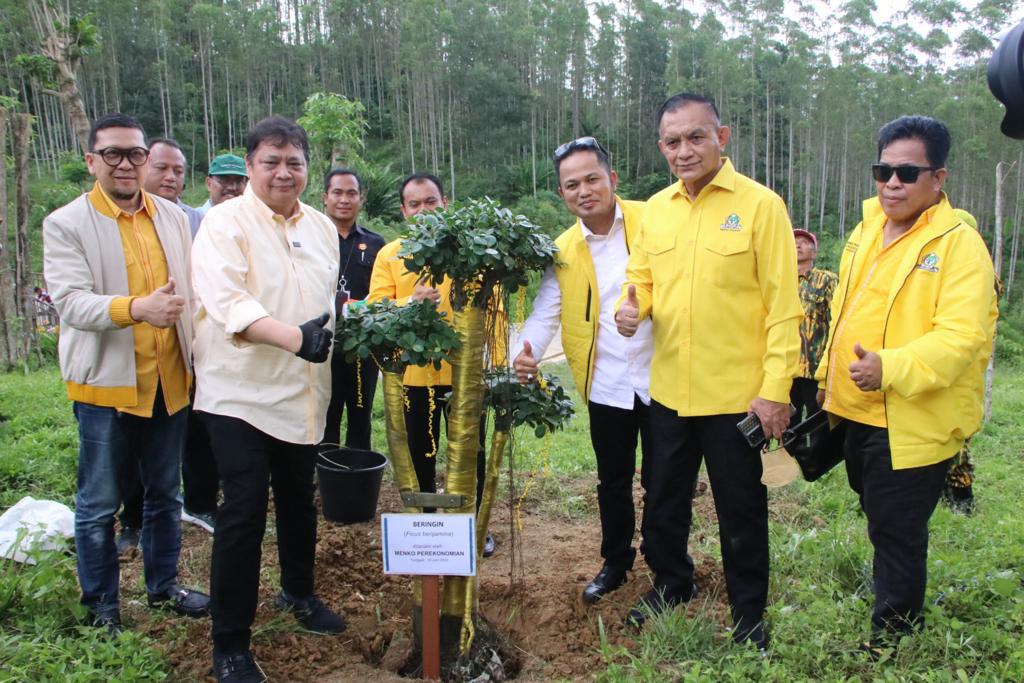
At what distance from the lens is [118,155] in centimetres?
285

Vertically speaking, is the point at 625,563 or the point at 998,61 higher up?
the point at 998,61

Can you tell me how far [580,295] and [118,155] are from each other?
187 cm

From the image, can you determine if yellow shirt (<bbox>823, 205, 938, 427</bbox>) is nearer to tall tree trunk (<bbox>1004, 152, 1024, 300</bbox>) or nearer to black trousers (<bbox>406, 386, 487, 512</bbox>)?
black trousers (<bbox>406, 386, 487, 512</bbox>)

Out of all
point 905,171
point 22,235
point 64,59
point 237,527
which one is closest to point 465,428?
point 237,527

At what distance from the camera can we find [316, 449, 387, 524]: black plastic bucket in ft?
13.2

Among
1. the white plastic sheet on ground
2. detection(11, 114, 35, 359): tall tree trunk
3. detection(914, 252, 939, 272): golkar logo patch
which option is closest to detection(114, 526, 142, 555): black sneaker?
the white plastic sheet on ground

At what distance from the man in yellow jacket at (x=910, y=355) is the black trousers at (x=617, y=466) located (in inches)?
32.0

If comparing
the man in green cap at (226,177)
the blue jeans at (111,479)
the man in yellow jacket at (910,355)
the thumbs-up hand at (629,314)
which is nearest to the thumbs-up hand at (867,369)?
the man in yellow jacket at (910,355)

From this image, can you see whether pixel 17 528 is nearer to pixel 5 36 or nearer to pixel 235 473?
pixel 235 473

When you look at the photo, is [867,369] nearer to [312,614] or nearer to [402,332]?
[402,332]

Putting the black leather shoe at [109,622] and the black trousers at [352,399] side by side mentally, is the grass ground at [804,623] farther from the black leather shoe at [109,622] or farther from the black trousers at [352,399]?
the black trousers at [352,399]

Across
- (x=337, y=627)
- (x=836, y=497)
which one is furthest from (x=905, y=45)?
(x=337, y=627)

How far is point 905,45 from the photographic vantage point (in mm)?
36156

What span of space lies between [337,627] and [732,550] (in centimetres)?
159
